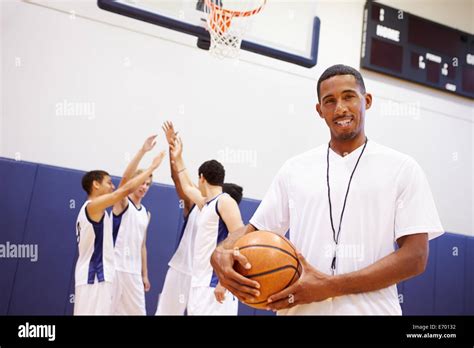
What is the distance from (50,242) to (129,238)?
32.3 inches

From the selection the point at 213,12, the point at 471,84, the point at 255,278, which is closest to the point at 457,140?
the point at 471,84

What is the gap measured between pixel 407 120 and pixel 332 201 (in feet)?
18.5

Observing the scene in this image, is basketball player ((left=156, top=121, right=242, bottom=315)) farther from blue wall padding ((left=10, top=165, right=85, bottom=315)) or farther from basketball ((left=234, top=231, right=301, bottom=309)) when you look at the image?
basketball ((left=234, top=231, right=301, bottom=309))

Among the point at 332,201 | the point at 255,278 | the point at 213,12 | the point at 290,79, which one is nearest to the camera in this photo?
the point at 255,278

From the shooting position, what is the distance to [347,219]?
1705 mm

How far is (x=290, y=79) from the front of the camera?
20.4 feet

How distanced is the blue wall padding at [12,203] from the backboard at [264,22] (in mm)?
1854

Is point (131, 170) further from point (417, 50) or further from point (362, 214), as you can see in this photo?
point (417, 50)

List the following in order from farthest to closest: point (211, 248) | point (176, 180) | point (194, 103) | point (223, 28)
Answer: point (194, 103)
point (176, 180)
point (223, 28)
point (211, 248)

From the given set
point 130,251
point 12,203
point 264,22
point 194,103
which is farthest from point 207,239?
point 264,22

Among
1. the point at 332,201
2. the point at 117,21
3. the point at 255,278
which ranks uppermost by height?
the point at 117,21

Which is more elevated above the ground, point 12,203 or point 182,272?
Answer: point 12,203

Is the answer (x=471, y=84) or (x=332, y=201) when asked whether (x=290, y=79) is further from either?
(x=332, y=201)

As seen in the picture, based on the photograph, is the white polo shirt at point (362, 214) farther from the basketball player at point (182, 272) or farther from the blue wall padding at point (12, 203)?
the blue wall padding at point (12, 203)
